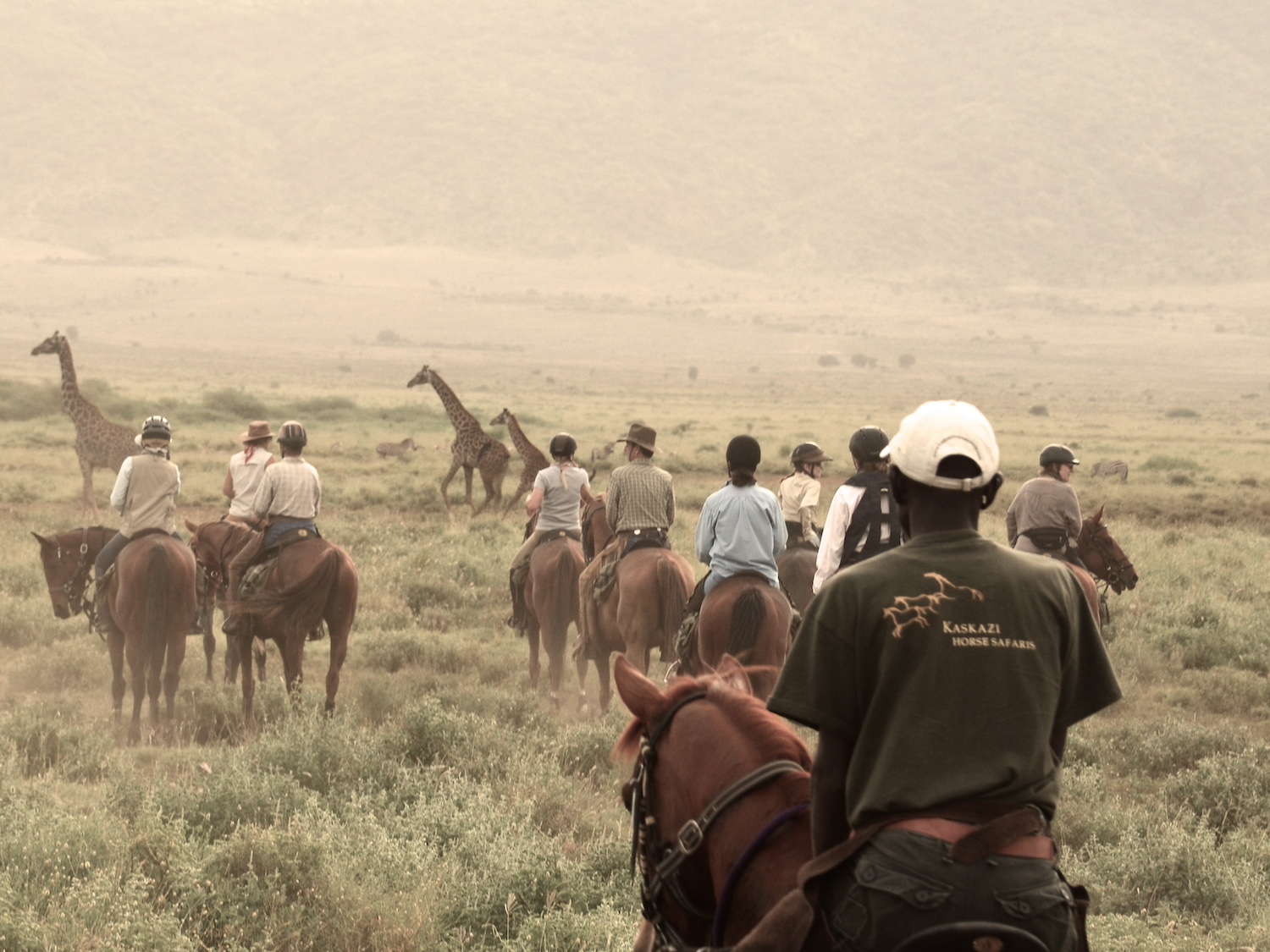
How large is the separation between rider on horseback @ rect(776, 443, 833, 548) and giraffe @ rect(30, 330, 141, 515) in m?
15.2

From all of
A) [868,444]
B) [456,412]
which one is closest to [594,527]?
[868,444]

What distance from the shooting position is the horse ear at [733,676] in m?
3.97

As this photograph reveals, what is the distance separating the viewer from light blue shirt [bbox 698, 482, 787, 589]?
895 centimetres

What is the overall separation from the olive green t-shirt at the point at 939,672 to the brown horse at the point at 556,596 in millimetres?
8885

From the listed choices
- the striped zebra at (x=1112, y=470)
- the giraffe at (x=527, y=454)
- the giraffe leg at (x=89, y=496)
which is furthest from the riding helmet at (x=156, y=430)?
the striped zebra at (x=1112, y=470)

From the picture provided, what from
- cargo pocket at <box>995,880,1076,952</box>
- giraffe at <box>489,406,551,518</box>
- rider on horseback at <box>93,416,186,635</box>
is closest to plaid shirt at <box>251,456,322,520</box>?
rider on horseback at <box>93,416,186,635</box>

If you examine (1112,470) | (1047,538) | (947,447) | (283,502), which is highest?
(947,447)

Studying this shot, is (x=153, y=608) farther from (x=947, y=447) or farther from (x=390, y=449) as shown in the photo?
(x=390, y=449)

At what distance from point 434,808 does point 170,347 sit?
95.3m

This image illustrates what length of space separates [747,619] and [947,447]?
5.58 meters

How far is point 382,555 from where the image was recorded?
17922 millimetres

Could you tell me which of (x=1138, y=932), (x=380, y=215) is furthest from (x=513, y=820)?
(x=380, y=215)

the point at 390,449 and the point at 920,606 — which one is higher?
the point at 920,606

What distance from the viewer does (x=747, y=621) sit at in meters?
8.79
